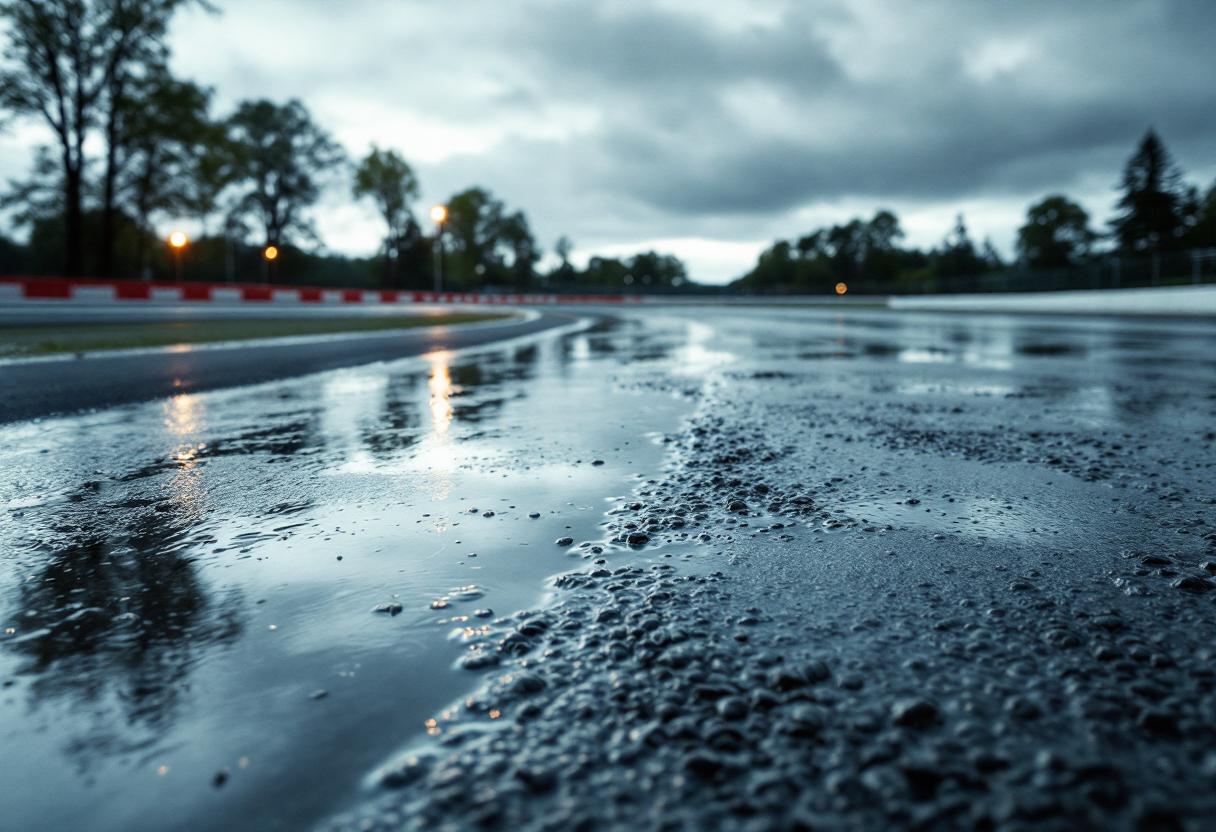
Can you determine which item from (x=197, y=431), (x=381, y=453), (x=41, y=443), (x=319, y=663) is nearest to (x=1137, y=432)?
(x=381, y=453)

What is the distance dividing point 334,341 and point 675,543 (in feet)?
37.4

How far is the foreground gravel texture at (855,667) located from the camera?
3.84ft

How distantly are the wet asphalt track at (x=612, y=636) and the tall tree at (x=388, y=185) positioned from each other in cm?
8163

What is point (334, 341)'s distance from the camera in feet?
41.6

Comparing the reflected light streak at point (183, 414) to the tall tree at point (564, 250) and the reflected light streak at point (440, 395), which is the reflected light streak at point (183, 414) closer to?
the reflected light streak at point (440, 395)

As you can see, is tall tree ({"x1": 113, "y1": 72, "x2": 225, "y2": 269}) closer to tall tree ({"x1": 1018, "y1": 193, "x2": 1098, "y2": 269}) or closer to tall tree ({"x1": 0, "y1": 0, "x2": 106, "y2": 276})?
tall tree ({"x1": 0, "y1": 0, "x2": 106, "y2": 276})

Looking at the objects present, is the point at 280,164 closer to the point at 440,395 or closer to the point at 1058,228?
the point at 440,395

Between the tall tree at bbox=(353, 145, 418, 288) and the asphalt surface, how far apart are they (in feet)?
236

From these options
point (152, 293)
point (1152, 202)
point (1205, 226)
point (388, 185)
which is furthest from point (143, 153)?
point (1205, 226)

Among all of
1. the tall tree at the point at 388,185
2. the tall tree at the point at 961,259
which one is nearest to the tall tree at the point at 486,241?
the tall tree at the point at 388,185

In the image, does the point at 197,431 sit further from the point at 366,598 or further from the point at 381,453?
the point at 366,598

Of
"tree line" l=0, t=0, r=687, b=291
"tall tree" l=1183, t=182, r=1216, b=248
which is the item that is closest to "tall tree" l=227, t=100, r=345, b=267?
"tree line" l=0, t=0, r=687, b=291

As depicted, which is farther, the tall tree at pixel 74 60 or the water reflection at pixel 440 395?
the tall tree at pixel 74 60

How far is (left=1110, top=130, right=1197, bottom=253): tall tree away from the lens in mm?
73750
